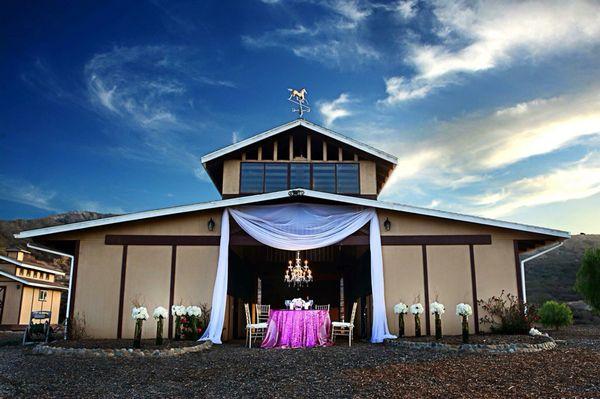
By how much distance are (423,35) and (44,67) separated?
17861 mm

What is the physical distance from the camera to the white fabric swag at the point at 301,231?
1174 centimetres

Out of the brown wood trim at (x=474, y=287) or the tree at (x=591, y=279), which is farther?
the tree at (x=591, y=279)

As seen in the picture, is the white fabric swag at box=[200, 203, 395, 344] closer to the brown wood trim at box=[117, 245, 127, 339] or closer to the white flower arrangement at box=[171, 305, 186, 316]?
the white flower arrangement at box=[171, 305, 186, 316]

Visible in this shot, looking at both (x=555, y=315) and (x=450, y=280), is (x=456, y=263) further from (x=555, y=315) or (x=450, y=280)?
(x=555, y=315)

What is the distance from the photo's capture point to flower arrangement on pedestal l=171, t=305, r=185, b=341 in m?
11.0

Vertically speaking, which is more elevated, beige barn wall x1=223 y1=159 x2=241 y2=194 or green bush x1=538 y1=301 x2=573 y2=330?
beige barn wall x1=223 y1=159 x2=241 y2=194

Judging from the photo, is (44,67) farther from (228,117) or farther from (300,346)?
(300,346)

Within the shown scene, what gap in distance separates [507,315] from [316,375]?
652 centimetres

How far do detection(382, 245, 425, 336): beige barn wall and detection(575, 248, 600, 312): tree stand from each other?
7.91 m

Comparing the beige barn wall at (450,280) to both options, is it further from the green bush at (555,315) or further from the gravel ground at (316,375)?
the green bush at (555,315)

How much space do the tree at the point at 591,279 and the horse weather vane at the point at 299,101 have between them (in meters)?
10.6

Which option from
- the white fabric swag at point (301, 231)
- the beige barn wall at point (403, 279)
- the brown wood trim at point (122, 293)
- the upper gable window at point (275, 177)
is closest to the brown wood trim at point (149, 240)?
the brown wood trim at point (122, 293)

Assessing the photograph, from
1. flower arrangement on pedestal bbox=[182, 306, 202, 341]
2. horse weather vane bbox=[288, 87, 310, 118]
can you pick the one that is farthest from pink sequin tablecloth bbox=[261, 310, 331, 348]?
horse weather vane bbox=[288, 87, 310, 118]

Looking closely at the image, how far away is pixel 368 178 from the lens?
47.6 ft
